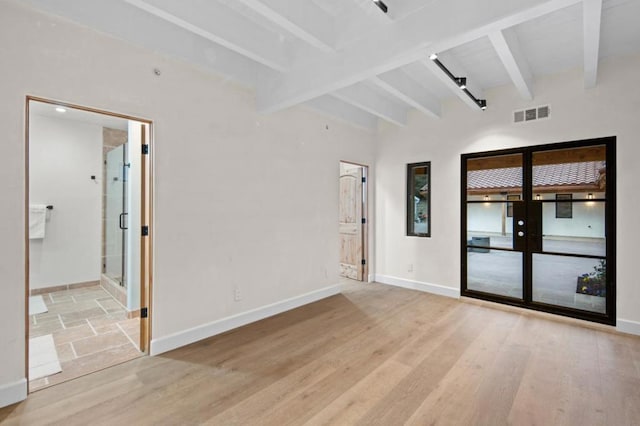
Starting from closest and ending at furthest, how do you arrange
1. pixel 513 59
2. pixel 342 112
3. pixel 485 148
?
1. pixel 513 59
2. pixel 485 148
3. pixel 342 112

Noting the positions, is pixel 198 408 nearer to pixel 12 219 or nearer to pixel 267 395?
pixel 267 395

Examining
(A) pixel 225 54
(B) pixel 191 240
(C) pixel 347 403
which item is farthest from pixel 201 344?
(A) pixel 225 54

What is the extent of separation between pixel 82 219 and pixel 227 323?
11.8 ft

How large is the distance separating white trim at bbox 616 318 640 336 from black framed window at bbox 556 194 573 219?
1268 mm

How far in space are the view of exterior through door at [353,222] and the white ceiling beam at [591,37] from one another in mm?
3218

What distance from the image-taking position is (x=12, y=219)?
6.94ft

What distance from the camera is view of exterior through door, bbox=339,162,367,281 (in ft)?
18.3

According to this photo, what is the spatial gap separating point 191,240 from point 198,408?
1.53 m

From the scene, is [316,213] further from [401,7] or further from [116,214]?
[116,214]

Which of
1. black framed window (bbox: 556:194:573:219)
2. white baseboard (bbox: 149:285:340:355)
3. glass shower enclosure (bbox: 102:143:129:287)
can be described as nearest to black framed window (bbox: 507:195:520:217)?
black framed window (bbox: 556:194:573:219)

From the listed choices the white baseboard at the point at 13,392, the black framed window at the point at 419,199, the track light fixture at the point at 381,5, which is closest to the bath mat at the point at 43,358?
the white baseboard at the point at 13,392

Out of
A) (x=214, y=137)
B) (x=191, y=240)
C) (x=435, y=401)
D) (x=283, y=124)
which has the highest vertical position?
(x=283, y=124)

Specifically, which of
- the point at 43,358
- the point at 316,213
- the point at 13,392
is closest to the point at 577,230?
the point at 316,213

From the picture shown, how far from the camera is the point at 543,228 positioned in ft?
12.9
